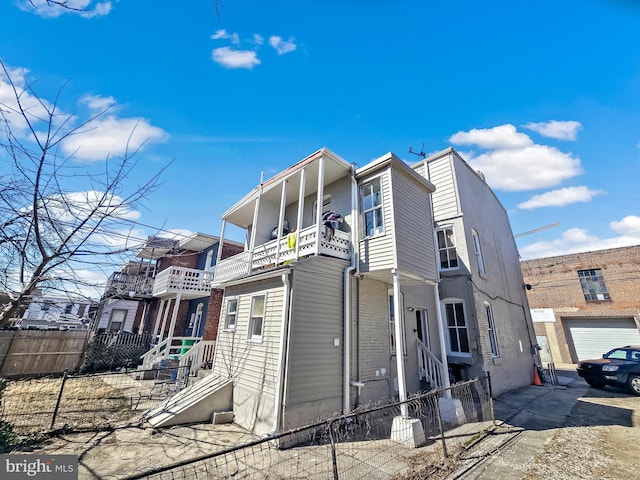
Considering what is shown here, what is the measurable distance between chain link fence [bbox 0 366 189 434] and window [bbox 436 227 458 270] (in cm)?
1114

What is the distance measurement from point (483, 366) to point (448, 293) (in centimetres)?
278

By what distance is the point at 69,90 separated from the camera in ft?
10.7

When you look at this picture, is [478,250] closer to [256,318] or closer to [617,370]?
[617,370]

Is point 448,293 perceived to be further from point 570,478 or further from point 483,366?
point 570,478

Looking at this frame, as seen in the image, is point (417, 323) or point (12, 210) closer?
point (12, 210)

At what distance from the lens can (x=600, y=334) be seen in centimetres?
1894

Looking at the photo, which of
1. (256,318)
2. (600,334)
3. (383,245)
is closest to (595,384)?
(600,334)

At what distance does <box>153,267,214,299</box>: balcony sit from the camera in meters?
14.0

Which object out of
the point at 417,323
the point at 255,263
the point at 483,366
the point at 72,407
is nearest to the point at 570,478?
the point at 483,366

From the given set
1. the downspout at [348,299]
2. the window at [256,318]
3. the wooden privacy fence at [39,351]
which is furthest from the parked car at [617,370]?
the wooden privacy fence at [39,351]

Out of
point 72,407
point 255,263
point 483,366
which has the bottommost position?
point 72,407

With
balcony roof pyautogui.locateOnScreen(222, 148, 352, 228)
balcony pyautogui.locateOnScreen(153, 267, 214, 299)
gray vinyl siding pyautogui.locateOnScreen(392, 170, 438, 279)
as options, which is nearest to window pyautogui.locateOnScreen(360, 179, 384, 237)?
gray vinyl siding pyautogui.locateOnScreen(392, 170, 438, 279)

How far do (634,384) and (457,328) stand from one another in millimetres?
7667

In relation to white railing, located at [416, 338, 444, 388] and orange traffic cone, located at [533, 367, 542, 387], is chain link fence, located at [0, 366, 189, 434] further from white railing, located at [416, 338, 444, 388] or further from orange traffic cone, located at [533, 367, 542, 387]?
orange traffic cone, located at [533, 367, 542, 387]
